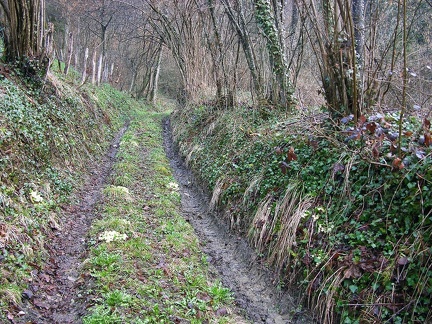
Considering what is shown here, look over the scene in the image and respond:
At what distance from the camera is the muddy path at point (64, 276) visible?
12.0 feet

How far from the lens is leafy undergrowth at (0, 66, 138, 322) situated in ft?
13.6

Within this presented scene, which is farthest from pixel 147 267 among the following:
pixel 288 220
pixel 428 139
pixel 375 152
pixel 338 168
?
pixel 428 139

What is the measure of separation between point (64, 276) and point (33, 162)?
2.54 metres

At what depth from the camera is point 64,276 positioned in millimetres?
4398

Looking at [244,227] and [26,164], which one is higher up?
[26,164]

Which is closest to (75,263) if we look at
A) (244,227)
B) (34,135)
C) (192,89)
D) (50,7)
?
(244,227)

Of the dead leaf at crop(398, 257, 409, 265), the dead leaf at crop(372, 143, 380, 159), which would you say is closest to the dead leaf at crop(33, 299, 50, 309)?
the dead leaf at crop(398, 257, 409, 265)

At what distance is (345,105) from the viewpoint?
514 cm

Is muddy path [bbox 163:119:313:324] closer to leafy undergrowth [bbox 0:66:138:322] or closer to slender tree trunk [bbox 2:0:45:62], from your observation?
leafy undergrowth [bbox 0:66:138:322]

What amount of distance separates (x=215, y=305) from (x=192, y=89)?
11.5 meters

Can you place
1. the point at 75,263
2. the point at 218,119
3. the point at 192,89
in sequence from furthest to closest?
the point at 192,89, the point at 218,119, the point at 75,263

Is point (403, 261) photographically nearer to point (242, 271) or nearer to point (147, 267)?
point (242, 271)

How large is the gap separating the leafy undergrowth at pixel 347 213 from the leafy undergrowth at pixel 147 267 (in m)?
0.95

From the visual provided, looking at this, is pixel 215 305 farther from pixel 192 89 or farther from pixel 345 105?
pixel 192 89
